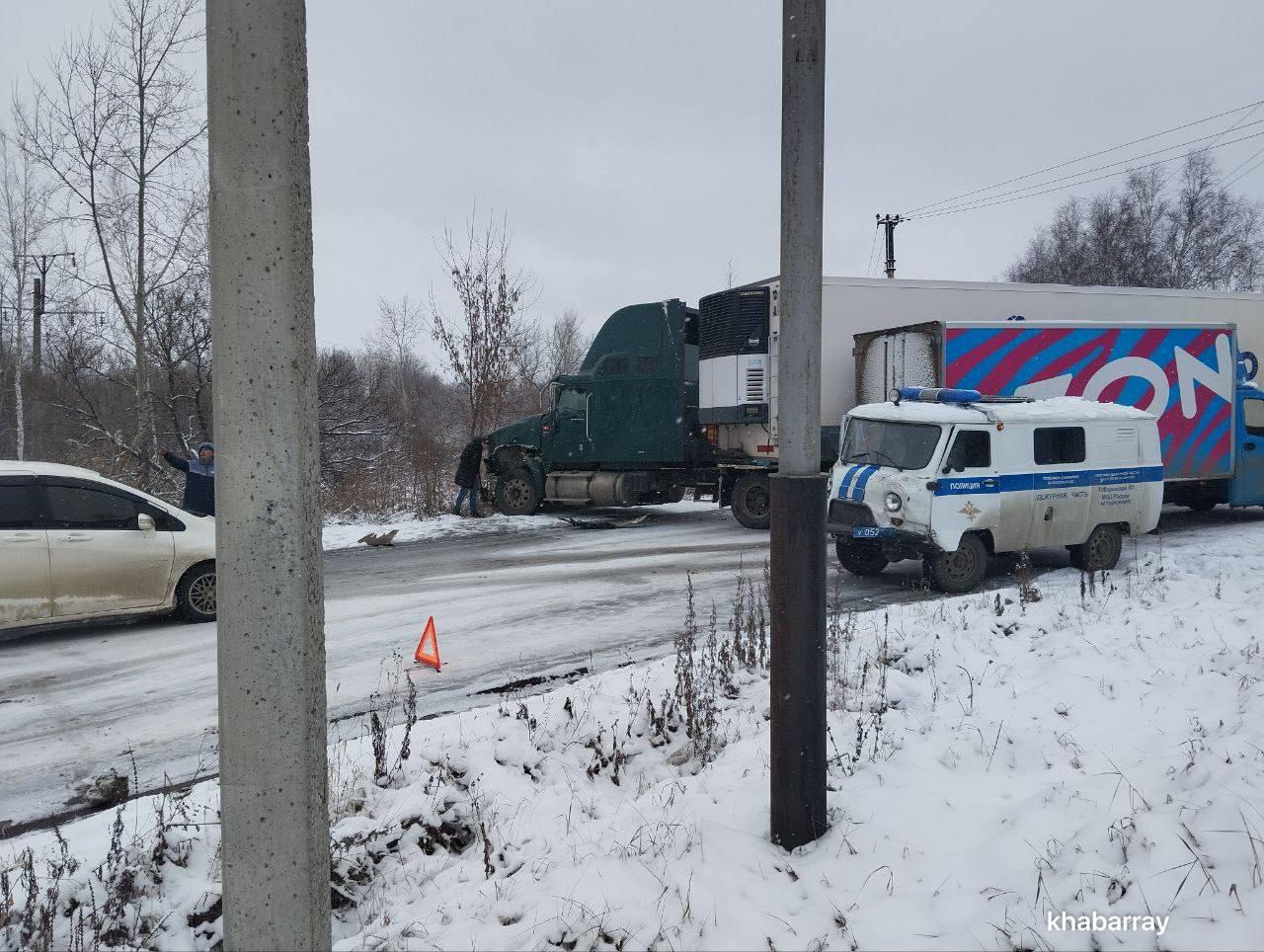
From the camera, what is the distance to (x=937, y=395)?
10.3 meters

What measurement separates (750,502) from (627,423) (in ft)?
9.93

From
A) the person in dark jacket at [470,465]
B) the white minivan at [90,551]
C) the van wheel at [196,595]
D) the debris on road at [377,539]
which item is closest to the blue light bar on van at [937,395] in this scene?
the white minivan at [90,551]

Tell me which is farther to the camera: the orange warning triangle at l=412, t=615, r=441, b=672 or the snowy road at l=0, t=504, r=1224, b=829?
the orange warning triangle at l=412, t=615, r=441, b=672

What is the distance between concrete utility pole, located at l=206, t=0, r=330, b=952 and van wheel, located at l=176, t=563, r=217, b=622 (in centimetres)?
736

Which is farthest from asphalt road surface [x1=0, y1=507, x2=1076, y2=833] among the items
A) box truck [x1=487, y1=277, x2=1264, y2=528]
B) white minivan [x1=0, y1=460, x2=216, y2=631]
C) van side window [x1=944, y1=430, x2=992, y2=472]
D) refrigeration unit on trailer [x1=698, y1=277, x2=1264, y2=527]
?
box truck [x1=487, y1=277, x2=1264, y2=528]

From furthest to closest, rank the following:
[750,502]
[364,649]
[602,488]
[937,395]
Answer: [602,488], [750,502], [937,395], [364,649]

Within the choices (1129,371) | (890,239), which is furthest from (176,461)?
(890,239)

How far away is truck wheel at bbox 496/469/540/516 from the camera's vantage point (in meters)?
18.0

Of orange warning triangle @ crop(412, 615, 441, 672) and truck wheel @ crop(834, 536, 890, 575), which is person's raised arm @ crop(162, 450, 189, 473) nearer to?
orange warning triangle @ crop(412, 615, 441, 672)

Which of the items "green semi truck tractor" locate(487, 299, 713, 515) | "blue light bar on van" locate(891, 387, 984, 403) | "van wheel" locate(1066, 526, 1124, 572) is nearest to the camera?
"blue light bar on van" locate(891, 387, 984, 403)

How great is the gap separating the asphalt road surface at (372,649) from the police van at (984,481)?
770 mm

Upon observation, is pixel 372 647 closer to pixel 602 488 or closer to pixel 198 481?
pixel 198 481

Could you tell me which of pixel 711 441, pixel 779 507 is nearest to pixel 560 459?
pixel 711 441

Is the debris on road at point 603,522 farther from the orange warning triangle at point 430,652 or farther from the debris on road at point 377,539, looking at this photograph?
the orange warning triangle at point 430,652
